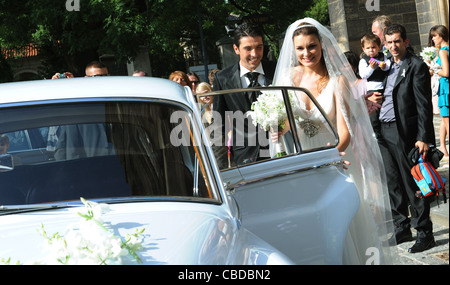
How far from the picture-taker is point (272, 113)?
481 centimetres

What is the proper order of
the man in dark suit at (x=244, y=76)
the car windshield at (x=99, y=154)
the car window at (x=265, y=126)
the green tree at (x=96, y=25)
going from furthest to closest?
the green tree at (x=96, y=25) → the man in dark suit at (x=244, y=76) → the car window at (x=265, y=126) → the car windshield at (x=99, y=154)

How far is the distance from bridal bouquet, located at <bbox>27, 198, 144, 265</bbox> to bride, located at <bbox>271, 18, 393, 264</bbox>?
3199 mm

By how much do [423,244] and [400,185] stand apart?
0.91 m

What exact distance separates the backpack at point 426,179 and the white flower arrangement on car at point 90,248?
170 inches

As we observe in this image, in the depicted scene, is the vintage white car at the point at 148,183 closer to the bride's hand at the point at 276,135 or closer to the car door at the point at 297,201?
the car door at the point at 297,201

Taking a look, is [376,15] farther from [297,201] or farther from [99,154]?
[99,154]

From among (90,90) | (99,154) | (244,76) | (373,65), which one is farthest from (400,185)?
(99,154)

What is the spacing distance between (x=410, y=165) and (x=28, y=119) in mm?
4490

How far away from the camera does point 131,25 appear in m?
22.7

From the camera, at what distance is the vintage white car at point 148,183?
3090 millimetres

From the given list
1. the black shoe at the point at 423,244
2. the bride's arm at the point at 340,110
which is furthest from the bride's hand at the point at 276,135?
the black shoe at the point at 423,244

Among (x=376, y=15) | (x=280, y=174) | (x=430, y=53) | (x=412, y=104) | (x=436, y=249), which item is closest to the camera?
(x=280, y=174)

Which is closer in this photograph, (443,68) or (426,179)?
(426,179)
